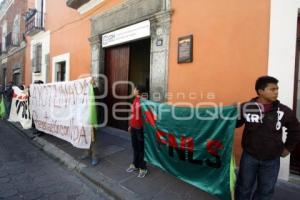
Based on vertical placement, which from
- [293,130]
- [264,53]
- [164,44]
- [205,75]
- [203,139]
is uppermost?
[164,44]

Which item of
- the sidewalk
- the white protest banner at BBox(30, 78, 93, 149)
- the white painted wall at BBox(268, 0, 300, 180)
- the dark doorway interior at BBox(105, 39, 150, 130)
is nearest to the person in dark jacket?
the sidewalk

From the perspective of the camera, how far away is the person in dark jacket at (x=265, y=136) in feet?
7.02

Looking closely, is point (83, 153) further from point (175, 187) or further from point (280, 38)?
point (280, 38)

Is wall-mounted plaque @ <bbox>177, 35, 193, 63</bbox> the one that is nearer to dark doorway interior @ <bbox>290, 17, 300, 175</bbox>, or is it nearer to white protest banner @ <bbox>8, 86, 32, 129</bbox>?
dark doorway interior @ <bbox>290, 17, 300, 175</bbox>

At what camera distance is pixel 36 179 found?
11.9ft

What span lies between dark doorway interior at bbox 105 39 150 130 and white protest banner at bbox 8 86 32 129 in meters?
2.43

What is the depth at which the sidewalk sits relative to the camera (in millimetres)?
3043

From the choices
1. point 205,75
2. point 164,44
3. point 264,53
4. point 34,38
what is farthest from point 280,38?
point 34,38

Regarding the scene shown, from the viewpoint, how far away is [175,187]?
3.26m

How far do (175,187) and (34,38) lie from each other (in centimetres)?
1144

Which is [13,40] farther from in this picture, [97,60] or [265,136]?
[265,136]

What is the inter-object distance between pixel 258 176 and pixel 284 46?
193 centimetres

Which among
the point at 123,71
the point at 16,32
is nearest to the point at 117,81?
the point at 123,71

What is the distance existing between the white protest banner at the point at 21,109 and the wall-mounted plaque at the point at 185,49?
16.3ft
